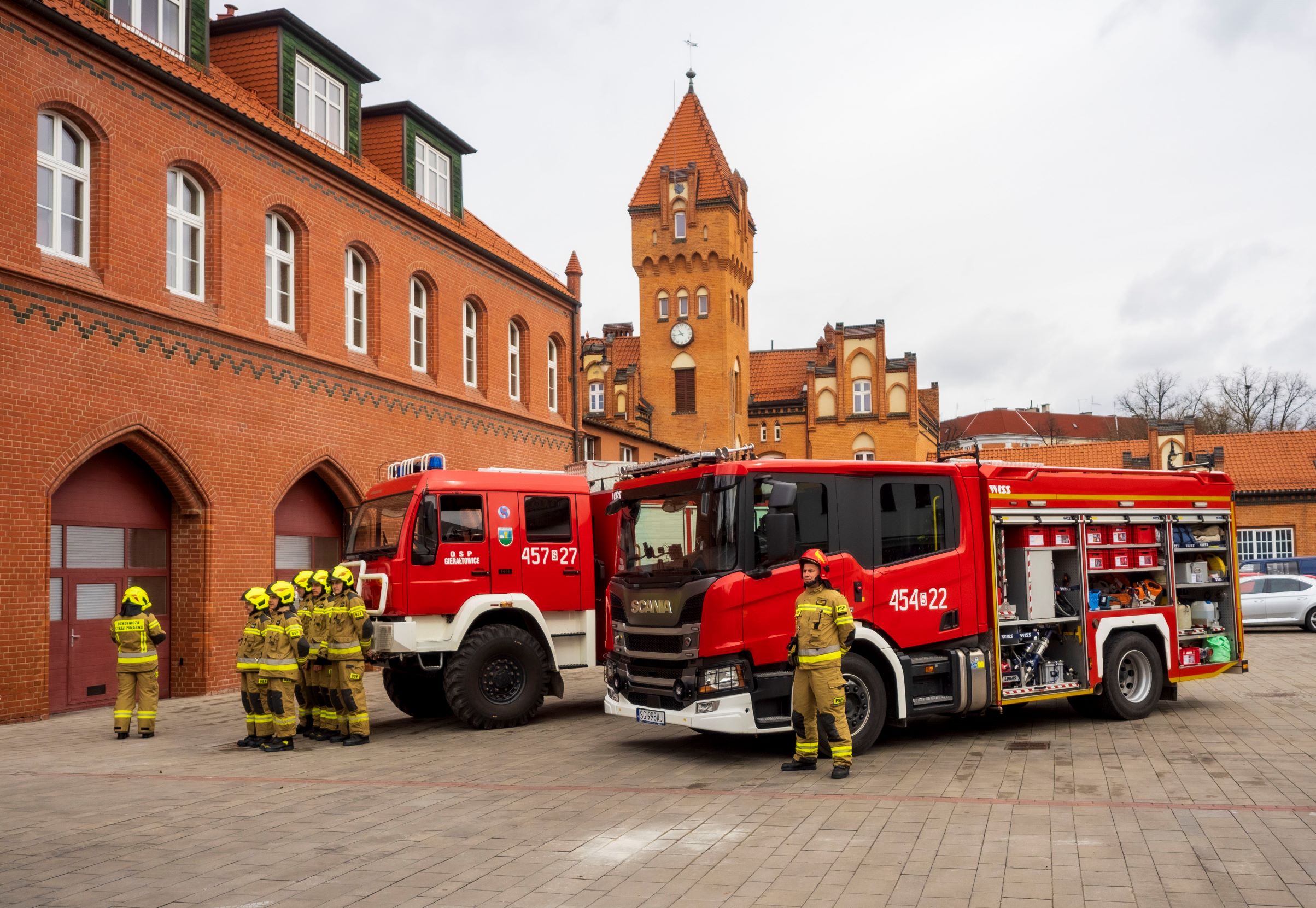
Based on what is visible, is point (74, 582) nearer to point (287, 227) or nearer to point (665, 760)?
point (287, 227)

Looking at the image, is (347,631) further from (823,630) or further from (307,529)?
(307,529)

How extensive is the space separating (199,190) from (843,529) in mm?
11532

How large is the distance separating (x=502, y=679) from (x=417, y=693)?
5.53 feet

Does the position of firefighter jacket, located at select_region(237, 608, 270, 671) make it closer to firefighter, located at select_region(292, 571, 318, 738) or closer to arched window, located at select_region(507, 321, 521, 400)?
firefighter, located at select_region(292, 571, 318, 738)

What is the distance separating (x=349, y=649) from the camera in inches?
448

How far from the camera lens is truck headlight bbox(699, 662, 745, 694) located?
9609 mm

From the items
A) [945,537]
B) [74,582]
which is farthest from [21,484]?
[945,537]

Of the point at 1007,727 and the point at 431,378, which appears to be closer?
the point at 1007,727

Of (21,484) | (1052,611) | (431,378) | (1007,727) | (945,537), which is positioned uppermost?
(431,378)

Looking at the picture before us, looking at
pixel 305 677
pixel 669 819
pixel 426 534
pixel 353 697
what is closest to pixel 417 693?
pixel 305 677

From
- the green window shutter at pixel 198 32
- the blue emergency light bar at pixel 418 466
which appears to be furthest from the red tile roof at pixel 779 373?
the blue emergency light bar at pixel 418 466

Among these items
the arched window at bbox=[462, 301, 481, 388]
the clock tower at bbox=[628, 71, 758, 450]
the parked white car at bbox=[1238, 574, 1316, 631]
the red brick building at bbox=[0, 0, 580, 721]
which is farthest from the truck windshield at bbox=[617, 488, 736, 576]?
the clock tower at bbox=[628, 71, 758, 450]

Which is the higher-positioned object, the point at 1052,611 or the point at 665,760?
the point at 1052,611

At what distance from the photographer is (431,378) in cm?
2239
